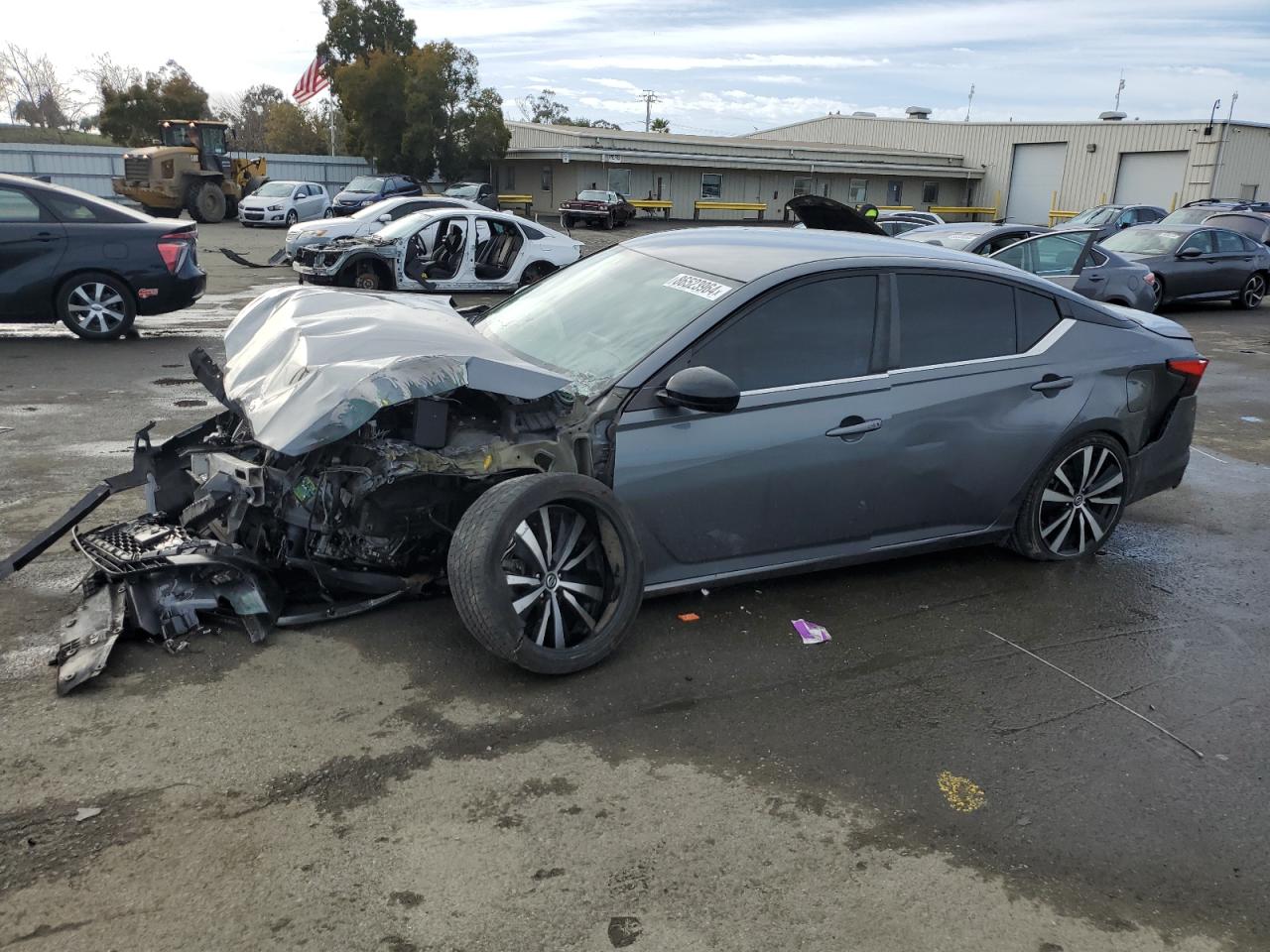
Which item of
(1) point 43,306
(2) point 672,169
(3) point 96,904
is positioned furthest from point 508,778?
(2) point 672,169

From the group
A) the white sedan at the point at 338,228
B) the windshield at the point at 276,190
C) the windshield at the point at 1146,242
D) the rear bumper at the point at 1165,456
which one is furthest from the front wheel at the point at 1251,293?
the windshield at the point at 276,190

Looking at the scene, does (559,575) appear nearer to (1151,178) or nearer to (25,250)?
(25,250)

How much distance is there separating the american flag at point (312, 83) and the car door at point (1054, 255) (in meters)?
35.9

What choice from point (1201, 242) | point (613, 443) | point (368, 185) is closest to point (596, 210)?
point (368, 185)

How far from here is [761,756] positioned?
3451mm

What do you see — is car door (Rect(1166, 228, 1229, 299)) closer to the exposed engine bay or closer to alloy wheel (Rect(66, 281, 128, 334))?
alloy wheel (Rect(66, 281, 128, 334))

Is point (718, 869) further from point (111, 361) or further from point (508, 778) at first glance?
point (111, 361)

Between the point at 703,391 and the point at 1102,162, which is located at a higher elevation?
the point at 1102,162

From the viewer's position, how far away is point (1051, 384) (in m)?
4.93

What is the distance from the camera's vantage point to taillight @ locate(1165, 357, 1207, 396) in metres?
5.36

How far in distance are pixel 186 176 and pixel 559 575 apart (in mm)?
35781

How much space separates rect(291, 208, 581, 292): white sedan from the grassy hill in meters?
57.8

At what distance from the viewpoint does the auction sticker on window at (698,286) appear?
14.2ft

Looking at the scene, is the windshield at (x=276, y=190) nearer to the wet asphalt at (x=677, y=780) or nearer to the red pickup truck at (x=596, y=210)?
the red pickup truck at (x=596, y=210)
